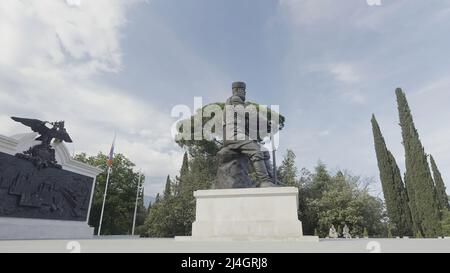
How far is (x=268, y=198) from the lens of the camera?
640 cm

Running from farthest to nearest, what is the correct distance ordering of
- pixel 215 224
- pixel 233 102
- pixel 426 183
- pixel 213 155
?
pixel 213 155 < pixel 426 183 < pixel 233 102 < pixel 215 224

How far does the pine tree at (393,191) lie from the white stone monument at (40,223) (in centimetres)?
2495

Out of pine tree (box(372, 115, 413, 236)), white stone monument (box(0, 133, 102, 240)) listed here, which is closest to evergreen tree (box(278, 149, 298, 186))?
pine tree (box(372, 115, 413, 236))

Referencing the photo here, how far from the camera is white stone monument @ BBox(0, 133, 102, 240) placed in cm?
1205

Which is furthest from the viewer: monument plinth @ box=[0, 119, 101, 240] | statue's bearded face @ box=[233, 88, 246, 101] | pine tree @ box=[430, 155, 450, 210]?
pine tree @ box=[430, 155, 450, 210]

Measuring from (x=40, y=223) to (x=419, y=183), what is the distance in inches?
1072

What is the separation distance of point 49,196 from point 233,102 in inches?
461

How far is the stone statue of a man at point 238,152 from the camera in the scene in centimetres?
707

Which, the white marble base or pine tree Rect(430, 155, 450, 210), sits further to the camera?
pine tree Rect(430, 155, 450, 210)

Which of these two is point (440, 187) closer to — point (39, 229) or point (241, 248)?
point (241, 248)

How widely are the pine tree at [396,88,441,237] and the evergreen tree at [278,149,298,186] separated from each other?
32.5ft

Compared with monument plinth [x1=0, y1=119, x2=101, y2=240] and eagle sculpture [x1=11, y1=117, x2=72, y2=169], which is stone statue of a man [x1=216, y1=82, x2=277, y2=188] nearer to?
monument plinth [x1=0, y1=119, x2=101, y2=240]
